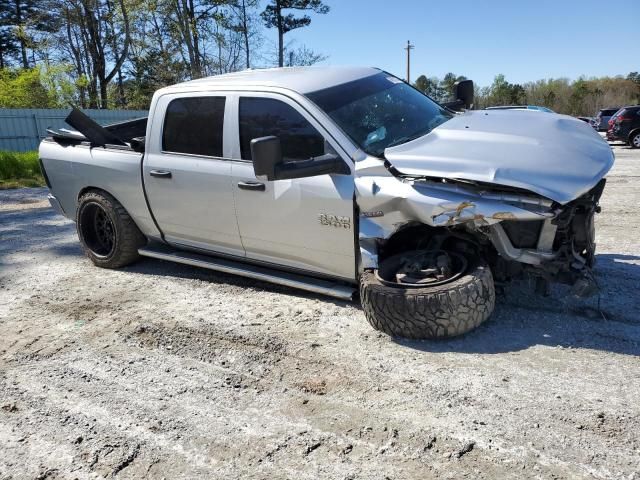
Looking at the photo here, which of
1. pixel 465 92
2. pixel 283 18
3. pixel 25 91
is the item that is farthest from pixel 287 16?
pixel 465 92

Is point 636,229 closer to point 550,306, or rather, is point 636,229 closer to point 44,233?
point 550,306

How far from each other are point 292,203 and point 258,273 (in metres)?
0.79

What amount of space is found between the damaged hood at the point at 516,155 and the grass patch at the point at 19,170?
41.1 ft

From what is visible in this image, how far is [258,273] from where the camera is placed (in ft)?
14.0

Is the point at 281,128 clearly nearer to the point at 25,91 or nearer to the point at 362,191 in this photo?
the point at 362,191

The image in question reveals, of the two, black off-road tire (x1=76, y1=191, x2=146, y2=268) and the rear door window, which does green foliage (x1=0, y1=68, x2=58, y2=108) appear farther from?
the rear door window

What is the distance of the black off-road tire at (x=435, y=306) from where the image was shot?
3186mm

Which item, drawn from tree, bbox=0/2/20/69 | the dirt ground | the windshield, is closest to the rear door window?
the windshield

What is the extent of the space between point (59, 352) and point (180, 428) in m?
1.49

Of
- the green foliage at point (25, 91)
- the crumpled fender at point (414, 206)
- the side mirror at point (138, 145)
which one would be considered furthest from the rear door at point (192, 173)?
the green foliage at point (25, 91)

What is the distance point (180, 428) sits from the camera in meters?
2.66

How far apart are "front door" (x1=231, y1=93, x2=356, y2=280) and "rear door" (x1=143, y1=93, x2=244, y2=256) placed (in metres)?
0.17

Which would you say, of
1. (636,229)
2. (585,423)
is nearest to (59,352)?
(585,423)

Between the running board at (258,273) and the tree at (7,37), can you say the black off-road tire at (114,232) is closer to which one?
the running board at (258,273)
